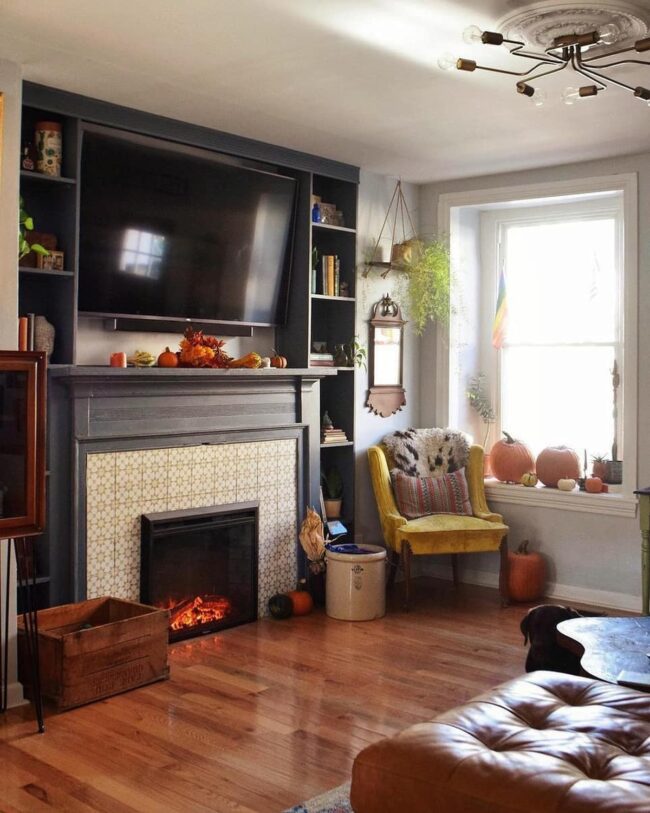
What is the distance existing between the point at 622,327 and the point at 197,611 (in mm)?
2954

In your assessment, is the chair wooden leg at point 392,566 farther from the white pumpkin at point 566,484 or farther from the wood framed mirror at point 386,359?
the white pumpkin at point 566,484

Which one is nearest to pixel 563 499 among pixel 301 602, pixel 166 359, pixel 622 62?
pixel 301 602

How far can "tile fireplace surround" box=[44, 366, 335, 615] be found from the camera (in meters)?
4.15

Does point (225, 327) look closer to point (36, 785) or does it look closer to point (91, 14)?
point (91, 14)

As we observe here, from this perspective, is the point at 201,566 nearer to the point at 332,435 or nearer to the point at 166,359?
the point at 166,359

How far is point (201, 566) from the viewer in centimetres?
474

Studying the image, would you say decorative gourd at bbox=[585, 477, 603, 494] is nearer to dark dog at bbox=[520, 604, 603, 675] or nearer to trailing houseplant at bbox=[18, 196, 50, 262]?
dark dog at bbox=[520, 604, 603, 675]

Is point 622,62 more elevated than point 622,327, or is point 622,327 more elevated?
point 622,62

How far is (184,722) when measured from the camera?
11.5ft

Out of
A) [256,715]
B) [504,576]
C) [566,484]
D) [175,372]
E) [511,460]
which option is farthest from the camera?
[511,460]

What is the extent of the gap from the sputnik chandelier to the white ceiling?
0.36 ft

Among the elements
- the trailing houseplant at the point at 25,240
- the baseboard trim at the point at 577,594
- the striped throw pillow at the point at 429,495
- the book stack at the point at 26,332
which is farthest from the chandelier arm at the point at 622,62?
the baseboard trim at the point at 577,594

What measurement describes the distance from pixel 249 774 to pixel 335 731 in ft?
1.60

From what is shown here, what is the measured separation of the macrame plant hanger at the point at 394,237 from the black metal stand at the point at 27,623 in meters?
2.88
